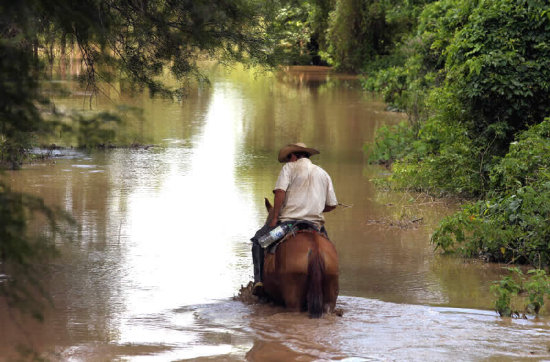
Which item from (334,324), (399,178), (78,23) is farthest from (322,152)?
(78,23)

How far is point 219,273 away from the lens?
38.7 ft

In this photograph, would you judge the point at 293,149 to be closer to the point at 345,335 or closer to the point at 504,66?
the point at 345,335

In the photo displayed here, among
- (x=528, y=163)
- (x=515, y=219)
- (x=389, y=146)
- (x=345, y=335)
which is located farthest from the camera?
(x=389, y=146)

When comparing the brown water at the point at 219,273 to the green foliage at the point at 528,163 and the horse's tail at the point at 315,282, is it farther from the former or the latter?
the green foliage at the point at 528,163

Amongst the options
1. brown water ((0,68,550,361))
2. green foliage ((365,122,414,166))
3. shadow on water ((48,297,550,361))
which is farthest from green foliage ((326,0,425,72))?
shadow on water ((48,297,550,361))

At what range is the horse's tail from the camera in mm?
9219

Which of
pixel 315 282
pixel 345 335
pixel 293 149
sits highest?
pixel 293 149

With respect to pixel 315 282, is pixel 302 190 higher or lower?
higher

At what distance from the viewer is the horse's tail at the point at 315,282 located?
30.2 ft

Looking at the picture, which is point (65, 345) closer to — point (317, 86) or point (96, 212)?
point (96, 212)

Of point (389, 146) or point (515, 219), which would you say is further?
point (389, 146)

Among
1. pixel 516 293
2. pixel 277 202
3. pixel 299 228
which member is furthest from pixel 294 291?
pixel 516 293

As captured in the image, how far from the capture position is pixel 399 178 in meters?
17.0

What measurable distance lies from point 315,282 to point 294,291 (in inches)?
10.5
